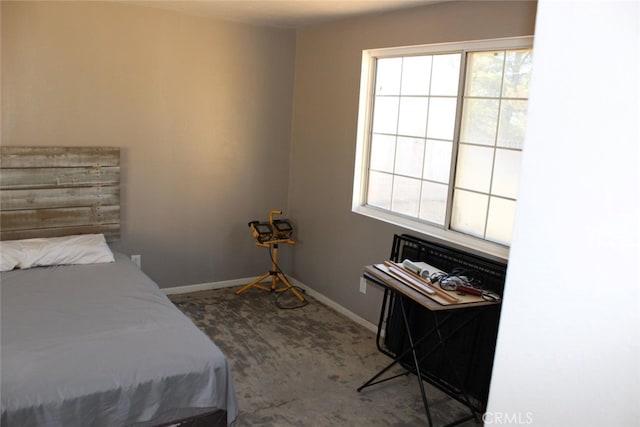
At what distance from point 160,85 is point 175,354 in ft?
8.33

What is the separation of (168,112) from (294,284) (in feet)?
6.39

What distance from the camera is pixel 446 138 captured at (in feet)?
11.3

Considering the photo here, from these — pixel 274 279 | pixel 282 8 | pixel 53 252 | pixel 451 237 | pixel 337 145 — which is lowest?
pixel 274 279

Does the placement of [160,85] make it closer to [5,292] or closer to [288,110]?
[288,110]

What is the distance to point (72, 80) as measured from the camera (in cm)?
381

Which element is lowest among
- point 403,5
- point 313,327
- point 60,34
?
point 313,327

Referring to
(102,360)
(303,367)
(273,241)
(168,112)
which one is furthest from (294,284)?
(102,360)

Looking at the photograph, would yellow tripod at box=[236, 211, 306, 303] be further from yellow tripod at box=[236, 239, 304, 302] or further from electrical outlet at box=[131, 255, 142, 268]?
electrical outlet at box=[131, 255, 142, 268]

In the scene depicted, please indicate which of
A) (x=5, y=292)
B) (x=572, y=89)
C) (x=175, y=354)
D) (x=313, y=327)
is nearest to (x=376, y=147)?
(x=313, y=327)

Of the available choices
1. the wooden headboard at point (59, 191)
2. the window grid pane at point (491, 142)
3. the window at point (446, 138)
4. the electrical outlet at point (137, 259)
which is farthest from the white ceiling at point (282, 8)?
the electrical outlet at point (137, 259)

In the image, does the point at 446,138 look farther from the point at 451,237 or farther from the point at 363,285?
the point at 363,285

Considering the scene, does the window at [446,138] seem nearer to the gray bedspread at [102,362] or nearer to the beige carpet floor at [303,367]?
the beige carpet floor at [303,367]

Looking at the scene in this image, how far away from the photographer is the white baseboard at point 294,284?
411 cm

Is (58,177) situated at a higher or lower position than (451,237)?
higher
